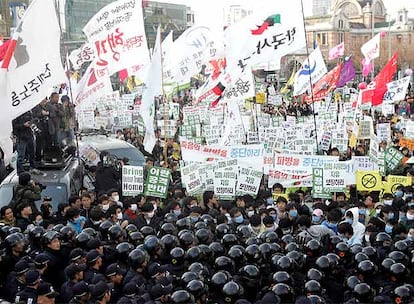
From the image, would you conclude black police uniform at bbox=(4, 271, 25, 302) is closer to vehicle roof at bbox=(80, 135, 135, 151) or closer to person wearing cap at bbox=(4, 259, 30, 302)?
person wearing cap at bbox=(4, 259, 30, 302)

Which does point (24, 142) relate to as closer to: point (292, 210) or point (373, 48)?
point (292, 210)

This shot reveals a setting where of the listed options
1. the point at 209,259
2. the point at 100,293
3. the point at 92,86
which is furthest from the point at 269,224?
the point at 92,86

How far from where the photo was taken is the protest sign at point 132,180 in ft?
35.3

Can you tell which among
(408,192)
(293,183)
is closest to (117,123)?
(293,183)

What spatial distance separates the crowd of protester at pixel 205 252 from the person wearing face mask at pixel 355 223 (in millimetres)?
15

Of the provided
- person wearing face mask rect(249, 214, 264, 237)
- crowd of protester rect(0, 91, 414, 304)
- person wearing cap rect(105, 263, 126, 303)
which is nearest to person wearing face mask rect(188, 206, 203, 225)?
crowd of protester rect(0, 91, 414, 304)

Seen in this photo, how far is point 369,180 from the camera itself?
10719mm

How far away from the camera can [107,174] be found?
1231 centimetres

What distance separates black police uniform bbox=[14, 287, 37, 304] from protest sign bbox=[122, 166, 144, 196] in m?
4.85

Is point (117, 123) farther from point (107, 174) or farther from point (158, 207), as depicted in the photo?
point (158, 207)

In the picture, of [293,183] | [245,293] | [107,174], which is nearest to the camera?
[245,293]

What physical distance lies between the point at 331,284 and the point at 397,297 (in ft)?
3.01

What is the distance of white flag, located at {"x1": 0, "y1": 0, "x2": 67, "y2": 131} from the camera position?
9.21 meters

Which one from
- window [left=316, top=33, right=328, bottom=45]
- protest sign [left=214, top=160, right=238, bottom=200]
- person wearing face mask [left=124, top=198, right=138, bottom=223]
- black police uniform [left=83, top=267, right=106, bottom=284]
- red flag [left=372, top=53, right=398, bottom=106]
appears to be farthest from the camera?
window [left=316, top=33, right=328, bottom=45]
